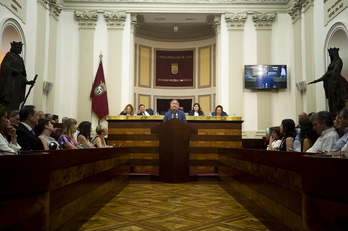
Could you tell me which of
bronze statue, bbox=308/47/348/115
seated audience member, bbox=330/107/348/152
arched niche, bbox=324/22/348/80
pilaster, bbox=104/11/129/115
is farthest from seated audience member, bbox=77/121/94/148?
arched niche, bbox=324/22/348/80

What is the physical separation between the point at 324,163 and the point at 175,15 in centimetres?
913

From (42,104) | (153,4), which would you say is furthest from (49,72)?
(153,4)

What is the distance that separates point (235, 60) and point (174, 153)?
5294 millimetres

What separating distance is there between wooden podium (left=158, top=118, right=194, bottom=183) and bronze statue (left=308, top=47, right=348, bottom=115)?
10.8 feet

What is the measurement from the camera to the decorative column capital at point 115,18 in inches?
357

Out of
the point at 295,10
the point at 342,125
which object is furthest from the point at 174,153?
the point at 295,10

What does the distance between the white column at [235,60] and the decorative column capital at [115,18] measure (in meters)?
3.08

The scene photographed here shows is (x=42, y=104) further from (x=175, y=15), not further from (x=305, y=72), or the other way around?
(x=305, y=72)

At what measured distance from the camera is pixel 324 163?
117cm

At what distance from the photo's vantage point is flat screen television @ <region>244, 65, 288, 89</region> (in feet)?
29.1

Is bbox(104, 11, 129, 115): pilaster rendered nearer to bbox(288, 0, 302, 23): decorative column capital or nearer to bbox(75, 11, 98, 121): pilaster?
bbox(75, 11, 98, 121): pilaster

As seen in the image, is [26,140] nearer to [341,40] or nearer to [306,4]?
[341,40]

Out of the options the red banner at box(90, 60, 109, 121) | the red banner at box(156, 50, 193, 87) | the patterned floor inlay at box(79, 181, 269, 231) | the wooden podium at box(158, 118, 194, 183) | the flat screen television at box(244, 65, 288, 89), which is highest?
the red banner at box(156, 50, 193, 87)

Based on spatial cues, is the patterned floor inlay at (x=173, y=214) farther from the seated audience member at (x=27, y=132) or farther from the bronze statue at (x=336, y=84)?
the bronze statue at (x=336, y=84)
